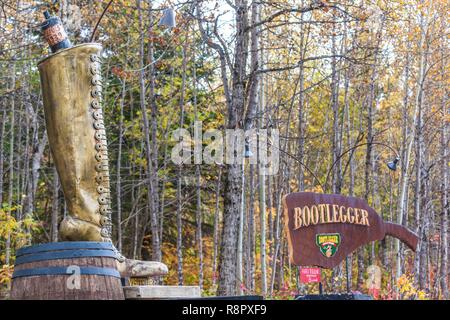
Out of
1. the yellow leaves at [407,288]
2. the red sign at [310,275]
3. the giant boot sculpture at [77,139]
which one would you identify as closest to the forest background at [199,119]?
the yellow leaves at [407,288]

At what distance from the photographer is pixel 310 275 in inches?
435

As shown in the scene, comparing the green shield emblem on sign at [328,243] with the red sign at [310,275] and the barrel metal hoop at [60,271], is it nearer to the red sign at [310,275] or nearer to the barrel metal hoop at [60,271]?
the red sign at [310,275]

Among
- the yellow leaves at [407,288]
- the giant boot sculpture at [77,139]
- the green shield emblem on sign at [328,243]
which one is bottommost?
the yellow leaves at [407,288]

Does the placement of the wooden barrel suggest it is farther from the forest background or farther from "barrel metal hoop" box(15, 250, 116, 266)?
the forest background

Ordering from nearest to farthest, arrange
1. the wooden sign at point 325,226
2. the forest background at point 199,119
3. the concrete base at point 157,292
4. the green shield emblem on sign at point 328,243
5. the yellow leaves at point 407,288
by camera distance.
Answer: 1. the concrete base at point 157,292
2. the wooden sign at point 325,226
3. the green shield emblem on sign at point 328,243
4. the yellow leaves at point 407,288
5. the forest background at point 199,119

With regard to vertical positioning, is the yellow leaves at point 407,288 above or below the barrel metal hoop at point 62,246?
below

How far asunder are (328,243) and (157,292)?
6340 mm

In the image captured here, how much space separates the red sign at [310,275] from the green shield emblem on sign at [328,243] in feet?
1.31

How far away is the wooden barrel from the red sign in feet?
21.0

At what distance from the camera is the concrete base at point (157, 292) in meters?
4.77

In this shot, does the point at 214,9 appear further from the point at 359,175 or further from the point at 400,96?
the point at 359,175

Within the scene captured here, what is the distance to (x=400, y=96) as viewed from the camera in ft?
86.1

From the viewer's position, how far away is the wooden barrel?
4.60 m
